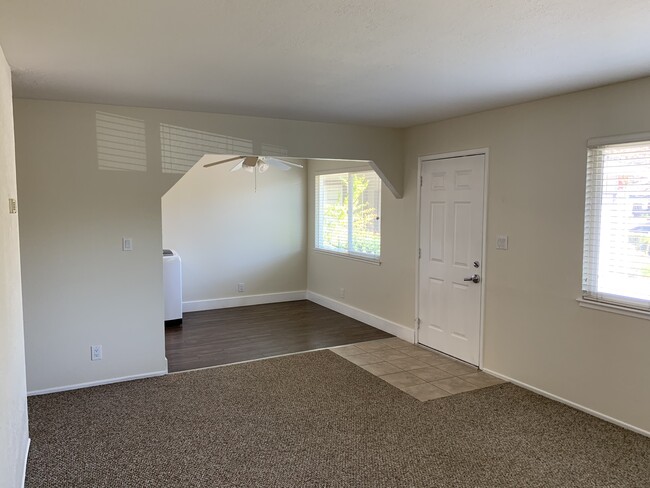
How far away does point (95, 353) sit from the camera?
4.00m

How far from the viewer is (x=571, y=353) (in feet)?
11.7

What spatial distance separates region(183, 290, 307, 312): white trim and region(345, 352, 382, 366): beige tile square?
2.89 metres

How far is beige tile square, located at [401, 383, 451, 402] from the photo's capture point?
12.4 feet

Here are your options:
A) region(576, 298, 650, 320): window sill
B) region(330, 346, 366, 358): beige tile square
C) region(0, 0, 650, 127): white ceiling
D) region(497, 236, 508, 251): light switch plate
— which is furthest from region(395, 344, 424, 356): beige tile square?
region(0, 0, 650, 127): white ceiling

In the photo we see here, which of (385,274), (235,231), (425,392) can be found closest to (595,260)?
(425,392)

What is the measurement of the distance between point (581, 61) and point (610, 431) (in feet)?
8.05

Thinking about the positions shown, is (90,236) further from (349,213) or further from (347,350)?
(349,213)

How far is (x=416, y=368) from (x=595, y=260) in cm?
187

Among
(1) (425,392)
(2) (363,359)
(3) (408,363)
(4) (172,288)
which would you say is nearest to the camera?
(1) (425,392)

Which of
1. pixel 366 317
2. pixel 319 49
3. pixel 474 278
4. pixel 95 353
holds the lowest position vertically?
pixel 366 317

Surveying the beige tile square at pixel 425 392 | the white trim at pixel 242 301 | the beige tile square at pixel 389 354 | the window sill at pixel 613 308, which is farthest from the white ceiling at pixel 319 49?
the white trim at pixel 242 301

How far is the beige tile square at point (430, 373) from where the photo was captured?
167 inches

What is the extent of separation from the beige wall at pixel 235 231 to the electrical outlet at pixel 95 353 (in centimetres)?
276

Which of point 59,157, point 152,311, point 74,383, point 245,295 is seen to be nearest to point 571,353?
point 152,311
